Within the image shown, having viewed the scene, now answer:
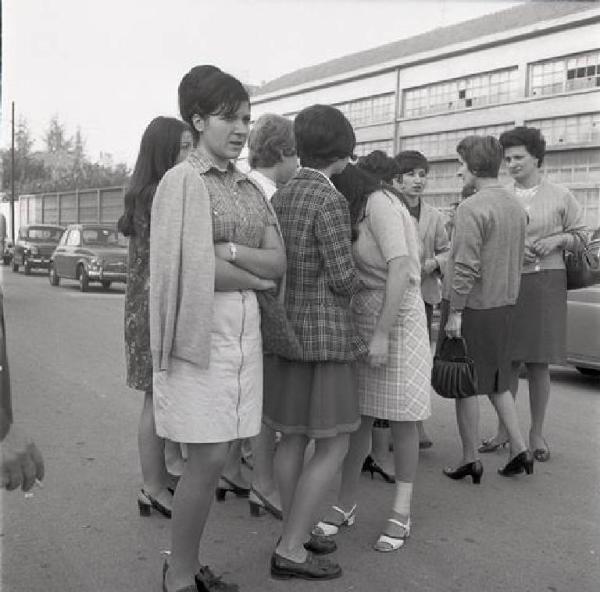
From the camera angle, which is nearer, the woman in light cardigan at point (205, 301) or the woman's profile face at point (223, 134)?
the woman in light cardigan at point (205, 301)

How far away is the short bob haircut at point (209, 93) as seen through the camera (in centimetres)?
294

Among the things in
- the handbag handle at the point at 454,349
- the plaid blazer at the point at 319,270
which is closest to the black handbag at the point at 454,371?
the handbag handle at the point at 454,349

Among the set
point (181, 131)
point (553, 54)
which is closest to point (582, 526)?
point (181, 131)

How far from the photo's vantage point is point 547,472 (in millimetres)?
4816

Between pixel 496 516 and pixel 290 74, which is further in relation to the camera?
pixel 290 74

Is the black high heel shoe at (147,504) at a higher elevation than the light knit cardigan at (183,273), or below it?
below

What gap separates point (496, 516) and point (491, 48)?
111 feet

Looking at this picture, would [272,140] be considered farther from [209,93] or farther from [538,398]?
[538,398]

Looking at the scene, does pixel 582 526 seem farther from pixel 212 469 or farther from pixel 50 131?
pixel 50 131

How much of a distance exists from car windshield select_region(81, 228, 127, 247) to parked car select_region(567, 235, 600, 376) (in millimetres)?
14997

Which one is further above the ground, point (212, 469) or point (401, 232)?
point (401, 232)

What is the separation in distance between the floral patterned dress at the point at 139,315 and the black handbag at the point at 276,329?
36.8 inches

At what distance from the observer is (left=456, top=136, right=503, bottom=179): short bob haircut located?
459cm

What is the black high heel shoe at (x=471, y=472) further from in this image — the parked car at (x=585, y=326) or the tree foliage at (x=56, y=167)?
the tree foliage at (x=56, y=167)
